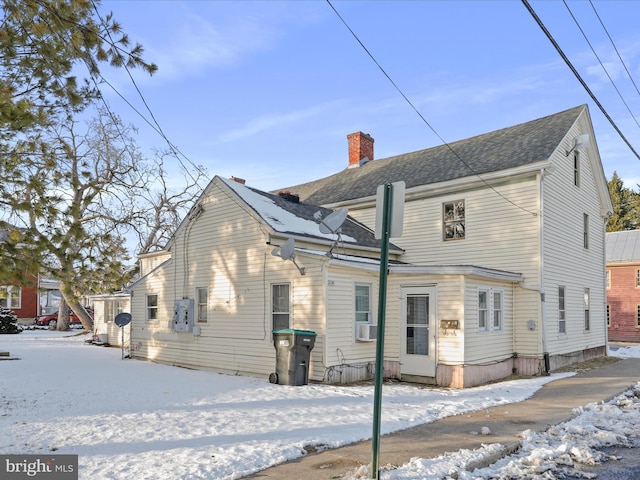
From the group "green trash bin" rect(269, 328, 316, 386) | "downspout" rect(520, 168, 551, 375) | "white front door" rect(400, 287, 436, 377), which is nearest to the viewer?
"green trash bin" rect(269, 328, 316, 386)

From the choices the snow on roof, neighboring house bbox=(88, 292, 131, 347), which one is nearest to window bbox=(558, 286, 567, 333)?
the snow on roof

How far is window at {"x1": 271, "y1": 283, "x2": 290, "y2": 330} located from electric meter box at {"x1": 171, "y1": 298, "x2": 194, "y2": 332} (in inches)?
135

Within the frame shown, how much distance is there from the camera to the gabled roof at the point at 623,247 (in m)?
32.8

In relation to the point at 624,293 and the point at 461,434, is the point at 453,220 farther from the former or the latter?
the point at 624,293

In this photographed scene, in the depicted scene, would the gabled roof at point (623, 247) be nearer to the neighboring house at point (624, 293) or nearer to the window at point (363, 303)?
the neighboring house at point (624, 293)

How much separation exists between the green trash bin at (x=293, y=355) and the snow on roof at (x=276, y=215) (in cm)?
308

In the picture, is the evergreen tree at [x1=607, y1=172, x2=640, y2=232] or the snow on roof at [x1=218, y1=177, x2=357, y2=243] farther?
the evergreen tree at [x1=607, y1=172, x2=640, y2=232]

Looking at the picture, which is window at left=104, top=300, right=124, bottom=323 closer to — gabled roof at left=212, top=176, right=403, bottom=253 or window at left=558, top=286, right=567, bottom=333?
gabled roof at left=212, top=176, right=403, bottom=253

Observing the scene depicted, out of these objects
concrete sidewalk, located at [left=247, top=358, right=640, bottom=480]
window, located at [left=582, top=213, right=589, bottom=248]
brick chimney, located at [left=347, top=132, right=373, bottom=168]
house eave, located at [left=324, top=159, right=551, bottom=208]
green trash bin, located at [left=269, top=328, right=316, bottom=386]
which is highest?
brick chimney, located at [left=347, top=132, right=373, bottom=168]

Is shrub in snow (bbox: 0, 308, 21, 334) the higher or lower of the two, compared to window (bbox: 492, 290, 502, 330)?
lower

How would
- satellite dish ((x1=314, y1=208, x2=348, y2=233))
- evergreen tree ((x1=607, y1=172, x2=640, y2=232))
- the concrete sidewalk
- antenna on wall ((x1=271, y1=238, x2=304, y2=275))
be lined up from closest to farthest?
the concrete sidewalk, satellite dish ((x1=314, y1=208, x2=348, y2=233)), antenna on wall ((x1=271, y1=238, x2=304, y2=275)), evergreen tree ((x1=607, y1=172, x2=640, y2=232))

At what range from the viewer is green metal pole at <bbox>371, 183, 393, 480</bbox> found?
5.09 m

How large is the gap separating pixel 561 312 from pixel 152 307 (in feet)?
45.6

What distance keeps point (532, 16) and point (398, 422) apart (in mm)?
6561
